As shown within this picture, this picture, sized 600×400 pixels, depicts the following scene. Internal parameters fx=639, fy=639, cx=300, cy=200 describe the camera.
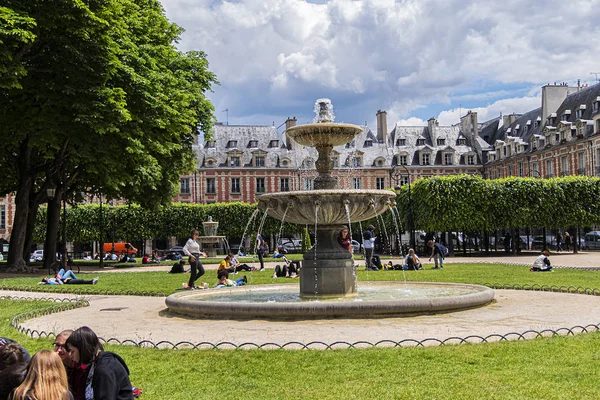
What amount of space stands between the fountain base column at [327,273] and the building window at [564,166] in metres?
50.6

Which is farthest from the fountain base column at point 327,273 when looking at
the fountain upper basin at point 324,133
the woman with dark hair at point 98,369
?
the woman with dark hair at point 98,369

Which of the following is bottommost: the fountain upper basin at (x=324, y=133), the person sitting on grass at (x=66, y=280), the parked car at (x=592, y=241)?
the person sitting on grass at (x=66, y=280)

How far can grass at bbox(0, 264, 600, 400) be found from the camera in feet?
19.3

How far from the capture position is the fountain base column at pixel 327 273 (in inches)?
500

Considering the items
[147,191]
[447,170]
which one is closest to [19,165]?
[147,191]

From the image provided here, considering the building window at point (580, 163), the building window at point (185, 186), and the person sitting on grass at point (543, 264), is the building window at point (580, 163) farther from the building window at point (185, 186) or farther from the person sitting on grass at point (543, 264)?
the building window at point (185, 186)

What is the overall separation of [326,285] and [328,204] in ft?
5.52

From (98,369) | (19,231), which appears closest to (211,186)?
(19,231)

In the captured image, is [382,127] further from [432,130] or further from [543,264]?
[543,264]

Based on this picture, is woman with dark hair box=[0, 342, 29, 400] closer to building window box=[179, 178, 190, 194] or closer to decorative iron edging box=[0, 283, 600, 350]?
decorative iron edging box=[0, 283, 600, 350]

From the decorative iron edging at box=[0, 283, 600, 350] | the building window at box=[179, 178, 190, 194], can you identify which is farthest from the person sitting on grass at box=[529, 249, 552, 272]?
the building window at box=[179, 178, 190, 194]

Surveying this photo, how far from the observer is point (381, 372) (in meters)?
6.62

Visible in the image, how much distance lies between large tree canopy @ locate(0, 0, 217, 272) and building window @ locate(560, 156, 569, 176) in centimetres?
4190

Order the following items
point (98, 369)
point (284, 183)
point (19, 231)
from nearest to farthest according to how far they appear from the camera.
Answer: point (98, 369)
point (19, 231)
point (284, 183)
